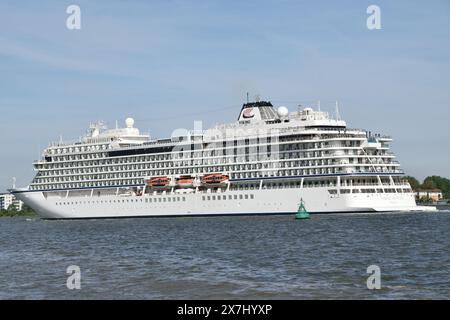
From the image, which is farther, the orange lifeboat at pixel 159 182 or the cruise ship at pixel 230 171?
the orange lifeboat at pixel 159 182

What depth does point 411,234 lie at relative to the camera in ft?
167

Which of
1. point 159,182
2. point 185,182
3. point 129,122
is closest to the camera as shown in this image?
point 185,182

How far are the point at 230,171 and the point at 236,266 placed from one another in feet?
203

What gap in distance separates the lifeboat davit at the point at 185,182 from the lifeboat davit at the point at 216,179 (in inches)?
100.0

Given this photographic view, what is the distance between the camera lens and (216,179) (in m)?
93.4

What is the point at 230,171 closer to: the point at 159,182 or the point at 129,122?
the point at 159,182

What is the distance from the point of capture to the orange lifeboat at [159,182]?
98.2 meters

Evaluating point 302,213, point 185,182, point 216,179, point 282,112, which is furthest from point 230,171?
point 302,213

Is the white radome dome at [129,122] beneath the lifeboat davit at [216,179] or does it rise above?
above

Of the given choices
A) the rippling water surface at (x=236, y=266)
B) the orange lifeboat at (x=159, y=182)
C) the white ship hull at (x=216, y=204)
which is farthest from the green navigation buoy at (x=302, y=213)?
Result: the rippling water surface at (x=236, y=266)

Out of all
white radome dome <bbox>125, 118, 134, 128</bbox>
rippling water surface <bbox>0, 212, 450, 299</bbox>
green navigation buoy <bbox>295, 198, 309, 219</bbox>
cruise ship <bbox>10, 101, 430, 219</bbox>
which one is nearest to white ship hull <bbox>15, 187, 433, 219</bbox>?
cruise ship <bbox>10, 101, 430, 219</bbox>

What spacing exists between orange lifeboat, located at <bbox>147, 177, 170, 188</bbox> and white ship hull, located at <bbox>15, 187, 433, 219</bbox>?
1.60 meters

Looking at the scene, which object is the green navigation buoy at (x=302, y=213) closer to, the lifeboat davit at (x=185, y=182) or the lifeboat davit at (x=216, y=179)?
the lifeboat davit at (x=216, y=179)
